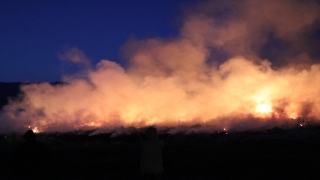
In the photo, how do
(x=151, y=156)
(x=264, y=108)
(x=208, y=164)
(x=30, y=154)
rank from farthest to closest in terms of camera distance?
(x=264, y=108) < (x=208, y=164) < (x=30, y=154) < (x=151, y=156)

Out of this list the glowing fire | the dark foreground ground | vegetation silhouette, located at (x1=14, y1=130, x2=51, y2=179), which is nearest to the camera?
vegetation silhouette, located at (x1=14, y1=130, x2=51, y2=179)

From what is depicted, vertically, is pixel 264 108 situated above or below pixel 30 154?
above

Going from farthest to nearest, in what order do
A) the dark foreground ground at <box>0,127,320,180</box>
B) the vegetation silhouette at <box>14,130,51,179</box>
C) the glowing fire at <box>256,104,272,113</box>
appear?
the glowing fire at <box>256,104,272,113</box> → the dark foreground ground at <box>0,127,320,180</box> → the vegetation silhouette at <box>14,130,51,179</box>

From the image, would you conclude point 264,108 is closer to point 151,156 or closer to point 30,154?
point 30,154

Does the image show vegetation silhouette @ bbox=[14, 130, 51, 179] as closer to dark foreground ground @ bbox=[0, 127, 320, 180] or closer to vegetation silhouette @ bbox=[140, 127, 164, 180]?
dark foreground ground @ bbox=[0, 127, 320, 180]

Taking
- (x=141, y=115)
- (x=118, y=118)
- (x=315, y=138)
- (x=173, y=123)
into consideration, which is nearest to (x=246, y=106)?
(x=173, y=123)

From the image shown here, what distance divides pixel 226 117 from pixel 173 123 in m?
7.09

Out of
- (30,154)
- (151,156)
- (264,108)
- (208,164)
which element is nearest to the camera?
(151,156)

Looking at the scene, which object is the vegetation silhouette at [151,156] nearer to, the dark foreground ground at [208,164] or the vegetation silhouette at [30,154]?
the vegetation silhouette at [30,154]

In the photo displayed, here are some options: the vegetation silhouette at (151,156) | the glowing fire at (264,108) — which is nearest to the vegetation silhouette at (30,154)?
the vegetation silhouette at (151,156)

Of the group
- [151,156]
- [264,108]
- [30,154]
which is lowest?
[151,156]

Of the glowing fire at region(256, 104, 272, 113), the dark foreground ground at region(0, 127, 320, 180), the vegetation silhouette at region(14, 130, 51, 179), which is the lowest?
the dark foreground ground at region(0, 127, 320, 180)

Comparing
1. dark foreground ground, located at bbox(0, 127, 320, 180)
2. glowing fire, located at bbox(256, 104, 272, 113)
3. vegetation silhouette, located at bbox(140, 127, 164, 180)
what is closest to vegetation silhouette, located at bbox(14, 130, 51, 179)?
dark foreground ground, located at bbox(0, 127, 320, 180)

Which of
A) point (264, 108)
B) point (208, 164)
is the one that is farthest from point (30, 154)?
point (264, 108)
